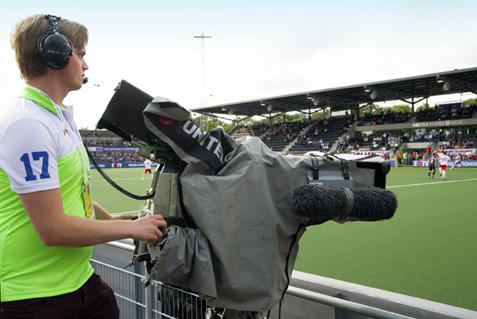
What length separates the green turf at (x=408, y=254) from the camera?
14.6ft

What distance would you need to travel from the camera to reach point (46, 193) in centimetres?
133

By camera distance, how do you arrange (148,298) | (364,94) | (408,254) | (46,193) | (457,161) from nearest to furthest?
(46,193)
(148,298)
(408,254)
(457,161)
(364,94)

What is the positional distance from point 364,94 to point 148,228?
39.0 m

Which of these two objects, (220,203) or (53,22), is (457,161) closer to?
(220,203)

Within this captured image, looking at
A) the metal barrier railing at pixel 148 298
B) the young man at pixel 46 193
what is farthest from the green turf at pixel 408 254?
the young man at pixel 46 193

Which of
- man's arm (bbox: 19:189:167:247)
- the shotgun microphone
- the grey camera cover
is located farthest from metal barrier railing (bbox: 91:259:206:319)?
the shotgun microphone

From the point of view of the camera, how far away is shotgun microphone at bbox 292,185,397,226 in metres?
1.49

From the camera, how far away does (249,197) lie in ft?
5.06

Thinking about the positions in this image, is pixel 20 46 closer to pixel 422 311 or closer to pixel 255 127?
pixel 422 311

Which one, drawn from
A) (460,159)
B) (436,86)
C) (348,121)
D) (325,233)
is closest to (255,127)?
(348,121)

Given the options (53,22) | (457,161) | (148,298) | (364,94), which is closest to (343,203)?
(53,22)

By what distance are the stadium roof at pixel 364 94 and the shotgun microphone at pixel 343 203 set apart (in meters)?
31.2

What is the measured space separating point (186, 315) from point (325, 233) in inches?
225

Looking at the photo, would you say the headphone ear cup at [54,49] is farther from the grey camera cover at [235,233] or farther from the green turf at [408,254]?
the green turf at [408,254]
